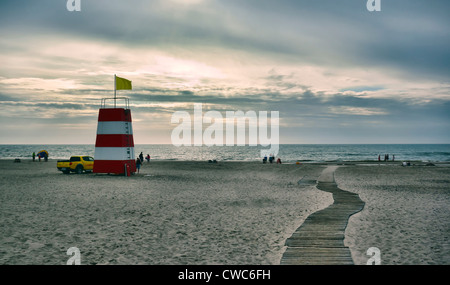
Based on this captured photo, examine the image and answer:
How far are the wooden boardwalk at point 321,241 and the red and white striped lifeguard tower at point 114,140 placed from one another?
64.1 feet

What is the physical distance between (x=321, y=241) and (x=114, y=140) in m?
22.7

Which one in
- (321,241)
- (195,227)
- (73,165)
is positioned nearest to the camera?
(321,241)

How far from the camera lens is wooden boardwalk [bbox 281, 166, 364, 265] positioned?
7473 mm

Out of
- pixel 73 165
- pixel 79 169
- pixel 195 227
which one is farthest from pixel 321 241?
pixel 73 165

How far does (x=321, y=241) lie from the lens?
8820 mm

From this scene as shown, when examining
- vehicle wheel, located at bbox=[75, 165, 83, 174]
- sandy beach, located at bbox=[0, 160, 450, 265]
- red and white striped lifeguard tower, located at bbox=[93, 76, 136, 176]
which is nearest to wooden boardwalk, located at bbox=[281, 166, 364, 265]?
sandy beach, located at bbox=[0, 160, 450, 265]

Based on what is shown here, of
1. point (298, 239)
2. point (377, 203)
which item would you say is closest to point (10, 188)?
point (298, 239)

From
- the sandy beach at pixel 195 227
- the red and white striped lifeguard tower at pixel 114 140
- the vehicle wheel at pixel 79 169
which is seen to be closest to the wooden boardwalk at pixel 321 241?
the sandy beach at pixel 195 227

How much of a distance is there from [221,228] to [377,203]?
838cm

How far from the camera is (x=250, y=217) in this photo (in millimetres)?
12688

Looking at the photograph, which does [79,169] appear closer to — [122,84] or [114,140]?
[114,140]

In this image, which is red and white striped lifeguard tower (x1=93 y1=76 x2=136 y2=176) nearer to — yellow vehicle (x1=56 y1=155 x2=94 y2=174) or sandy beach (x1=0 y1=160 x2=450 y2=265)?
yellow vehicle (x1=56 y1=155 x2=94 y2=174)
